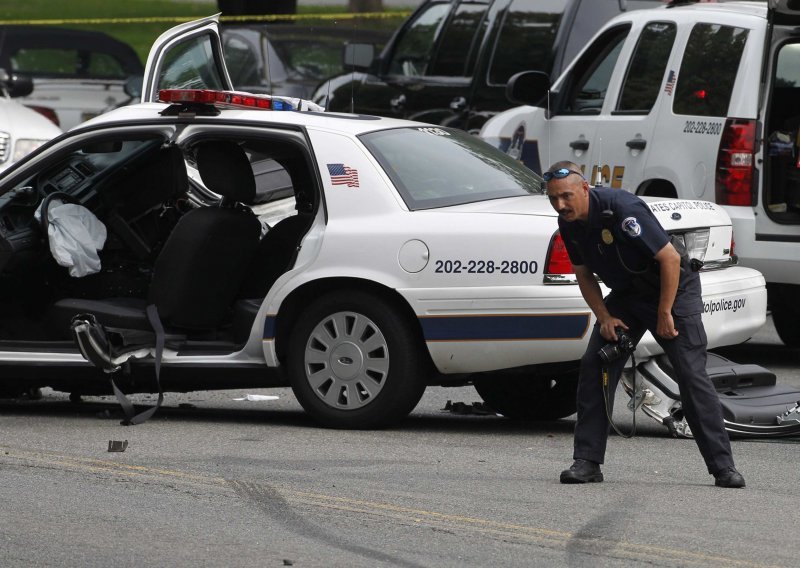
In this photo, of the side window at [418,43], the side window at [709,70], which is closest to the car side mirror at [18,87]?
the side window at [418,43]

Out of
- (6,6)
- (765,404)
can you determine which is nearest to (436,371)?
(765,404)

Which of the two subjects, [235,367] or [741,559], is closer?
[741,559]

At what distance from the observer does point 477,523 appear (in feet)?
19.4

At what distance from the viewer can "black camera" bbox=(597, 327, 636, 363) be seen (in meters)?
6.65

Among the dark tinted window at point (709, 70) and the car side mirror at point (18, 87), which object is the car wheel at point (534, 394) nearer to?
the dark tinted window at point (709, 70)

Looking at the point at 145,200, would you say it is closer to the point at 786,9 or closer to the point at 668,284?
the point at 668,284

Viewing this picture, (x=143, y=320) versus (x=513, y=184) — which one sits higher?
(x=513, y=184)

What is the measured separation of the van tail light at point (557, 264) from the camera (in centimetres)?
740

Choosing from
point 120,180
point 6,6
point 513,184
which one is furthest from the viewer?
point 6,6

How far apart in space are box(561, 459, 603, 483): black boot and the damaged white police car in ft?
2.79

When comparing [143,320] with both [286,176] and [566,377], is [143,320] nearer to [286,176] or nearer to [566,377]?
[286,176]

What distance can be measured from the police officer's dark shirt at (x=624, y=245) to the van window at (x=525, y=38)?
6.64 meters

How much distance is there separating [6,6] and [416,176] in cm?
2475

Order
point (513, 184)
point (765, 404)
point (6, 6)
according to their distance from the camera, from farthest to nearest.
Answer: point (6, 6)
point (513, 184)
point (765, 404)
